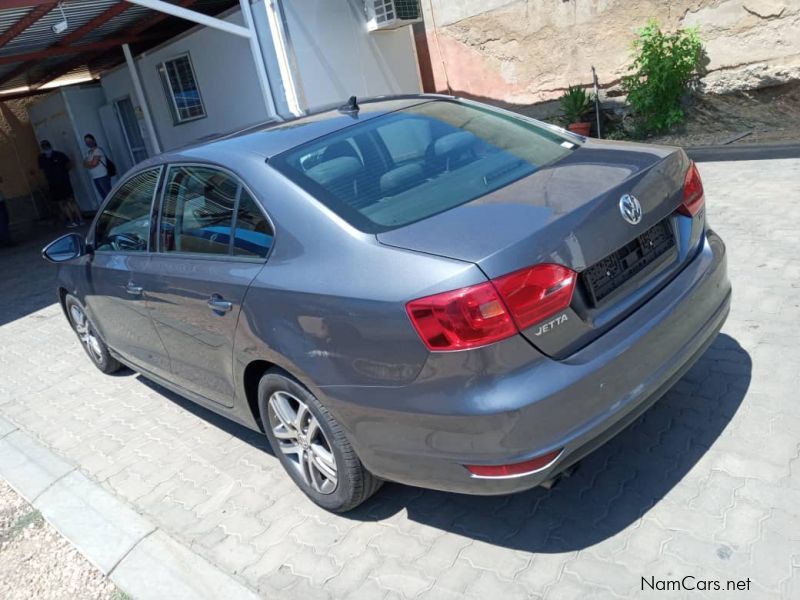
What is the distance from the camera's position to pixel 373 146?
10.5ft

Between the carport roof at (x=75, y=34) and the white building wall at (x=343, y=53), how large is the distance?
5.73ft

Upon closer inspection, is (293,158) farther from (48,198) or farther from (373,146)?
(48,198)

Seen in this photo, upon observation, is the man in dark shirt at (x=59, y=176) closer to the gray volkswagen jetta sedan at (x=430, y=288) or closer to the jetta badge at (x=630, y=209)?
the gray volkswagen jetta sedan at (x=430, y=288)

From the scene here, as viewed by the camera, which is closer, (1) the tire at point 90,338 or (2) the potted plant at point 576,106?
(1) the tire at point 90,338

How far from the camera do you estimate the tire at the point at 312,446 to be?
283 centimetres

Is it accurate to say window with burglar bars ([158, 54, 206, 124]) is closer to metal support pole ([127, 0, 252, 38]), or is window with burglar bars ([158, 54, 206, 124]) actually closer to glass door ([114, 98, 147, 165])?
glass door ([114, 98, 147, 165])

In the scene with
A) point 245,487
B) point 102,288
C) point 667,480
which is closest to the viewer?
point 667,480

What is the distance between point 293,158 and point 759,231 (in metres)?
3.82

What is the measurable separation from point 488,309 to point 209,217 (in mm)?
1712

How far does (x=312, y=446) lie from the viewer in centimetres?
303

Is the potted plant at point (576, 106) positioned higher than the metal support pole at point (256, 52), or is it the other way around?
the metal support pole at point (256, 52)

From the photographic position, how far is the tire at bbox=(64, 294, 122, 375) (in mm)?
5242

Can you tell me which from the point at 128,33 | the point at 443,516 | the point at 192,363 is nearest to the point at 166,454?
the point at 192,363
